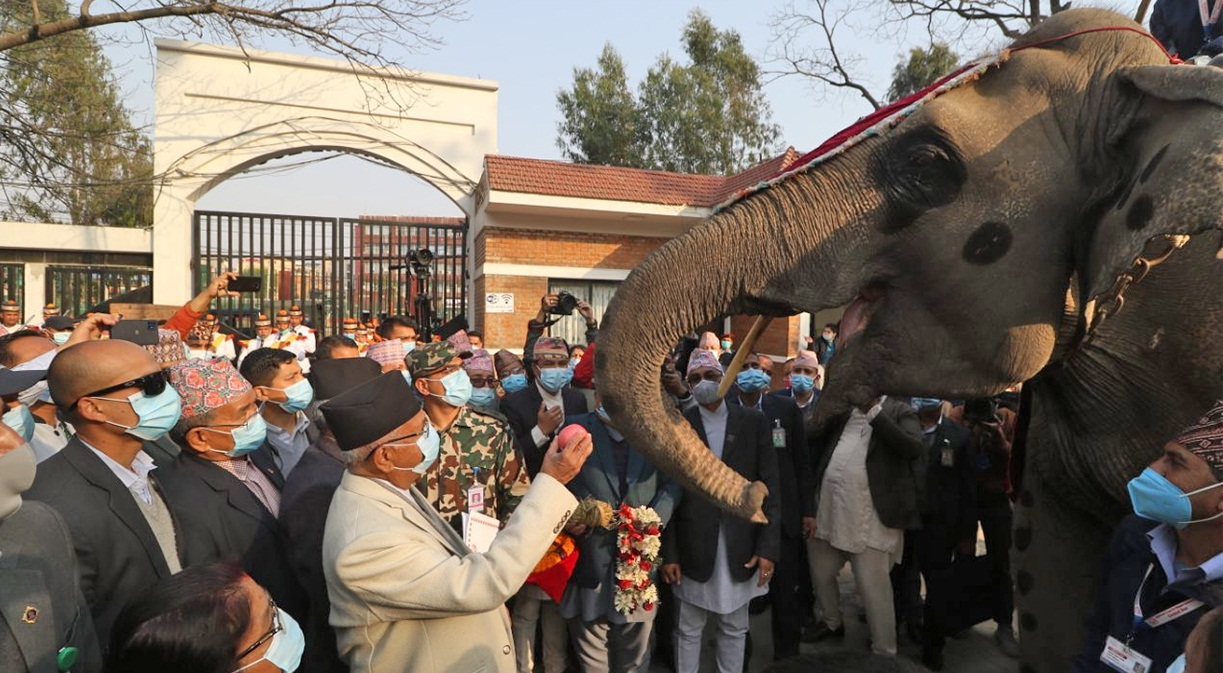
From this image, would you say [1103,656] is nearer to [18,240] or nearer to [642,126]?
[18,240]

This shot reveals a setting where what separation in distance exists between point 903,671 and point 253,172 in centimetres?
1579

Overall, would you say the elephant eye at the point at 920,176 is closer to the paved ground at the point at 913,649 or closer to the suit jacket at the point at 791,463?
the suit jacket at the point at 791,463

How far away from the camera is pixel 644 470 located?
14.3 ft

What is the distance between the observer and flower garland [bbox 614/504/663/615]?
13.2 feet

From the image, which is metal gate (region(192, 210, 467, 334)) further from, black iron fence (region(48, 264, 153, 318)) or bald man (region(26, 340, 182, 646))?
bald man (region(26, 340, 182, 646))

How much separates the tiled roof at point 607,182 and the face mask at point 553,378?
848cm

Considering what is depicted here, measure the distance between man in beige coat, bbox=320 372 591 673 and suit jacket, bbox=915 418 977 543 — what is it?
359cm

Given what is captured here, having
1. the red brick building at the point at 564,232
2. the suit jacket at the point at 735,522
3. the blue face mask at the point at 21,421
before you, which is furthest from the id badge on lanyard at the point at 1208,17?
the red brick building at the point at 564,232

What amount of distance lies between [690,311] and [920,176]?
2.30ft

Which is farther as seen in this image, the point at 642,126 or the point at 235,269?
the point at 642,126

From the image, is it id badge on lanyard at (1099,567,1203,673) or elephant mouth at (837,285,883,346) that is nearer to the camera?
id badge on lanyard at (1099,567,1203,673)

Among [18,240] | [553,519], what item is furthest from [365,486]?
[18,240]

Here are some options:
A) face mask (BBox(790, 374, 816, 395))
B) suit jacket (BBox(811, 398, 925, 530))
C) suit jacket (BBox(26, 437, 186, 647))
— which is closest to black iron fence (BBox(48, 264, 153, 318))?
face mask (BBox(790, 374, 816, 395))

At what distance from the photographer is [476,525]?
3.29 m
